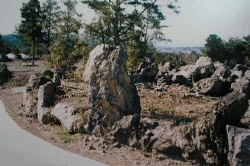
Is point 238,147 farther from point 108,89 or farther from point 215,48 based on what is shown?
point 215,48

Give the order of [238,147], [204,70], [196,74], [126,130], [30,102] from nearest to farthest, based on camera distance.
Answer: [238,147] < [126,130] < [30,102] < [196,74] < [204,70]

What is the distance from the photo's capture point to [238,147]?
593cm

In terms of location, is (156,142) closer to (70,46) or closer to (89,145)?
(89,145)

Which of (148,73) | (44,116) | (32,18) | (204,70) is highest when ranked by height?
(32,18)

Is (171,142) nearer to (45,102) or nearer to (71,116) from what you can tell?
(71,116)

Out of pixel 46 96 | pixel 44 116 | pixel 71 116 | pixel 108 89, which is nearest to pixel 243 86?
pixel 108 89

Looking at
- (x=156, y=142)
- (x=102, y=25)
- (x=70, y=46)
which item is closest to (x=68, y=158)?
(x=156, y=142)

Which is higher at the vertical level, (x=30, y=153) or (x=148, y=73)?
(x=148, y=73)

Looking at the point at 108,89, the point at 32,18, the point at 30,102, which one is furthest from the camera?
the point at 32,18

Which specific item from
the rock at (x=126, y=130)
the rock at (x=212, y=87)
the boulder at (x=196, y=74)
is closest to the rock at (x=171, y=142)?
the rock at (x=126, y=130)

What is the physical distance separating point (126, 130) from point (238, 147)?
9.59 feet

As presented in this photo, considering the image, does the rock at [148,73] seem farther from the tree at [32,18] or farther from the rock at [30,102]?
the tree at [32,18]

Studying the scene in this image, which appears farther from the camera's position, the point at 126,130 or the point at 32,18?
the point at 32,18

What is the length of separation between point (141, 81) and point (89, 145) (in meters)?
12.0
